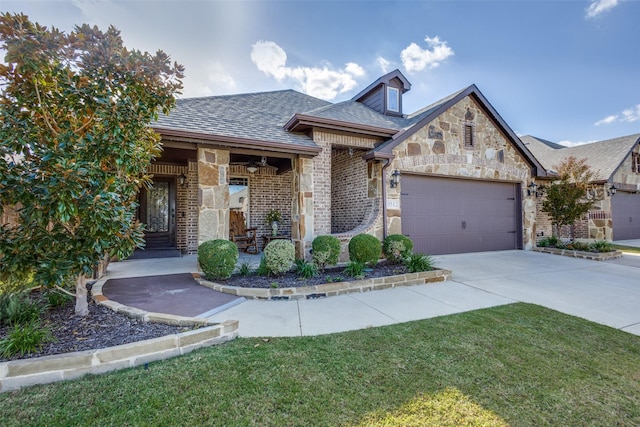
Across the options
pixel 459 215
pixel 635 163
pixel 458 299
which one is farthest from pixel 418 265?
A: pixel 635 163

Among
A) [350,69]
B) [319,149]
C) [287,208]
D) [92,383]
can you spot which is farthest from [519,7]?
[92,383]

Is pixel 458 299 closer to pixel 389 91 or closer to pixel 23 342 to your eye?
pixel 23 342

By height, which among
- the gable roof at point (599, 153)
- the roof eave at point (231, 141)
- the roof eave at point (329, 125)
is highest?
the gable roof at point (599, 153)

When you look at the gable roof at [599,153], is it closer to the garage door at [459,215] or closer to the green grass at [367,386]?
the garage door at [459,215]

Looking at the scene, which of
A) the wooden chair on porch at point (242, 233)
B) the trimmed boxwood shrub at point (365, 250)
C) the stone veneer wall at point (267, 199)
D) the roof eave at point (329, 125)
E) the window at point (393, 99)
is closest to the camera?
the trimmed boxwood shrub at point (365, 250)

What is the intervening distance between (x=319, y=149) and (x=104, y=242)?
184 inches

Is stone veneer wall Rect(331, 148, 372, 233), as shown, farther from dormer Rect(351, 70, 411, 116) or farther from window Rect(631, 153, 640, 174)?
window Rect(631, 153, 640, 174)

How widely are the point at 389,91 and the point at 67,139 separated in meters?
A: 9.59

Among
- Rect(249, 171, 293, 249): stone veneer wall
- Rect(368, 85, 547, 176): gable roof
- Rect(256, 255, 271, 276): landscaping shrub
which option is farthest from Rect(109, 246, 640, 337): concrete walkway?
Rect(368, 85, 547, 176): gable roof

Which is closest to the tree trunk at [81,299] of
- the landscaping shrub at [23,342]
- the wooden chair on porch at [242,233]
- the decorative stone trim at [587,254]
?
the landscaping shrub at [23,342]

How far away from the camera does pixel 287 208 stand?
10.1m

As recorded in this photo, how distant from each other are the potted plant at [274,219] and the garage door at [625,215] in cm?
1540

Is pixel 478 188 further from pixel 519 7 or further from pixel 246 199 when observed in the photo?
pixel 246 199

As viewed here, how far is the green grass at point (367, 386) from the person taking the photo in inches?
73.7
